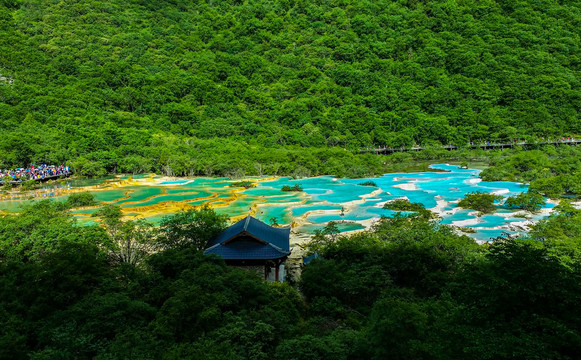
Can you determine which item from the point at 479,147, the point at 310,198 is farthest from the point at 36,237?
the point at 479,147

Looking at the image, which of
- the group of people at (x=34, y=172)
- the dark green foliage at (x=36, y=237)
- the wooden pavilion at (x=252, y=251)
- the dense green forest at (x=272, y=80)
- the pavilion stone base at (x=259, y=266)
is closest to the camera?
the wooden pavilion at (x=252, y=251)

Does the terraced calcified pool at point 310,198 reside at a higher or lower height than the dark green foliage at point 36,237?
lower

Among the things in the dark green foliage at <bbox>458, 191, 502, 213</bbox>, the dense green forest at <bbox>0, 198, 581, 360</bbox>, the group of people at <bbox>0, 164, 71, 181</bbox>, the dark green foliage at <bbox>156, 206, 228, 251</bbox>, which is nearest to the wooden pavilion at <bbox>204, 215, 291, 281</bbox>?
the dark green foliage at <bbox>156, 206, 228, 251</bbox>

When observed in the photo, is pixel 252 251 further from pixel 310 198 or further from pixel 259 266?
pixel 310 198

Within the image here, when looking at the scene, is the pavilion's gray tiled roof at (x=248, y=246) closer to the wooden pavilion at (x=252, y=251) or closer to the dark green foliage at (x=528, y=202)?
the wooden pavilion at (x=252, y=251)

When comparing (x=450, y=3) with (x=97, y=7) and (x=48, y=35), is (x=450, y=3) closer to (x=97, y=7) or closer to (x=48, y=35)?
(x=97, y=7)

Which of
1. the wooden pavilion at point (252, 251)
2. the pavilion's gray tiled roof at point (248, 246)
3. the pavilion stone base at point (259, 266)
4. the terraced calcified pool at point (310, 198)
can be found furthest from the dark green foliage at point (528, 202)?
the pavilion stone base at point (259, 266)
